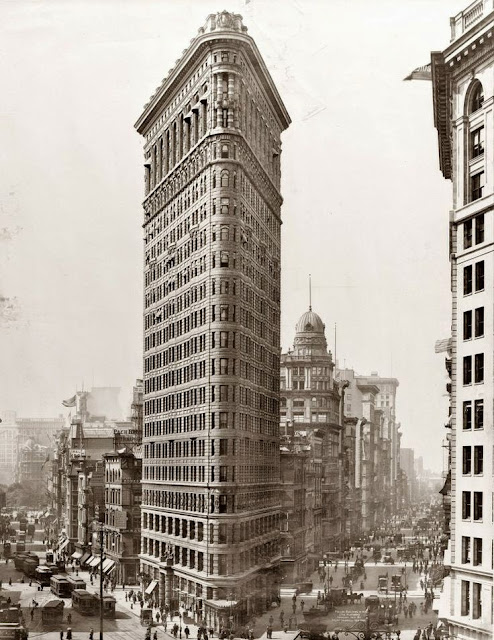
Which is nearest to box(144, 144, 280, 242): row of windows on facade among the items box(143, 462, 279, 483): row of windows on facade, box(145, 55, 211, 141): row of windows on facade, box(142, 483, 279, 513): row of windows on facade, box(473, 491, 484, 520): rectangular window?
box(145, 55, 211, 141): row of windows on facade

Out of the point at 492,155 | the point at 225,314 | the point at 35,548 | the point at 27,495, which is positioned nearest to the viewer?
the point at 492,155

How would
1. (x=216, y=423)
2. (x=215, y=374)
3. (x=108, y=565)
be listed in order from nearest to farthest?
(x=216, y=423) < (x=215, y=374) < (x=108, y=565)

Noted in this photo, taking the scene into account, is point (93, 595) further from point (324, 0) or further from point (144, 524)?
point (324, 0)

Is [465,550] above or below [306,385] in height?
below

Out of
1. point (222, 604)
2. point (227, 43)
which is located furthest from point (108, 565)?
point (227, 43)

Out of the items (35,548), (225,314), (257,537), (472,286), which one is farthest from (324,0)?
(35,548)

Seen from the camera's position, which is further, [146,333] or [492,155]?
[146,333]

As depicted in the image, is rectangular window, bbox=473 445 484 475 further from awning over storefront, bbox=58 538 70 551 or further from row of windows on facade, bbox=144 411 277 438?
awning over storefront, bbox=58 538 70 551

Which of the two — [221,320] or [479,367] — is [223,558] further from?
[479,367]

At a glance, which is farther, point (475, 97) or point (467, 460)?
point (475, 97)
